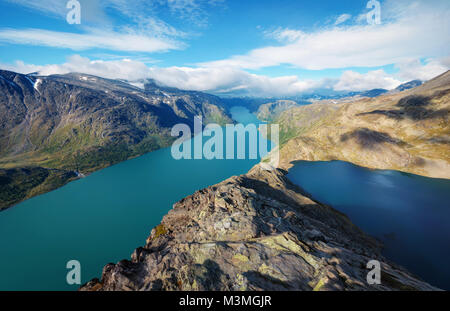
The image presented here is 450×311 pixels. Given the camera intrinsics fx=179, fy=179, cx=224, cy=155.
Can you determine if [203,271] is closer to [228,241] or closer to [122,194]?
[228,241]

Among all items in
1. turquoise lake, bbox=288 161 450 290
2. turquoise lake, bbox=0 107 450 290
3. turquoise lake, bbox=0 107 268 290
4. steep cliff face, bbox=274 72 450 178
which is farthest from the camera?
steep cliff face, bbox=274 72 450 178

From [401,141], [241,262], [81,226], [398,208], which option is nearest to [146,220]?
[81,226]

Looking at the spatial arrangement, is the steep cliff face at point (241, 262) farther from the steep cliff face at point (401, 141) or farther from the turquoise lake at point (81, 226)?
the steep cliff face at point (401, 141)

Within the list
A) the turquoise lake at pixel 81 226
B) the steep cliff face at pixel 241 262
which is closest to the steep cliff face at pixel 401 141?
the turquoise lake at pixel 81 226

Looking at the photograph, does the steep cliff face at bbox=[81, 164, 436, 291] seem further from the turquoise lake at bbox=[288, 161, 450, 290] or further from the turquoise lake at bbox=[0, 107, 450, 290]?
the turquoise lake at bbox=[0, 107, 450, 290]

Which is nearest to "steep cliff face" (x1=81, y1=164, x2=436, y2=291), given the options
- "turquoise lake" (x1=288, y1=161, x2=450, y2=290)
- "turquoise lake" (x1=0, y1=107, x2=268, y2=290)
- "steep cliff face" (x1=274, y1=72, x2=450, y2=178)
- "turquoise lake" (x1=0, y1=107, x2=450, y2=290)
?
"turquoise lake" (x1=288, y1=161, x2=450, y2=290)

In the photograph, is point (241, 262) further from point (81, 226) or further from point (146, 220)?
point (81, 226)
